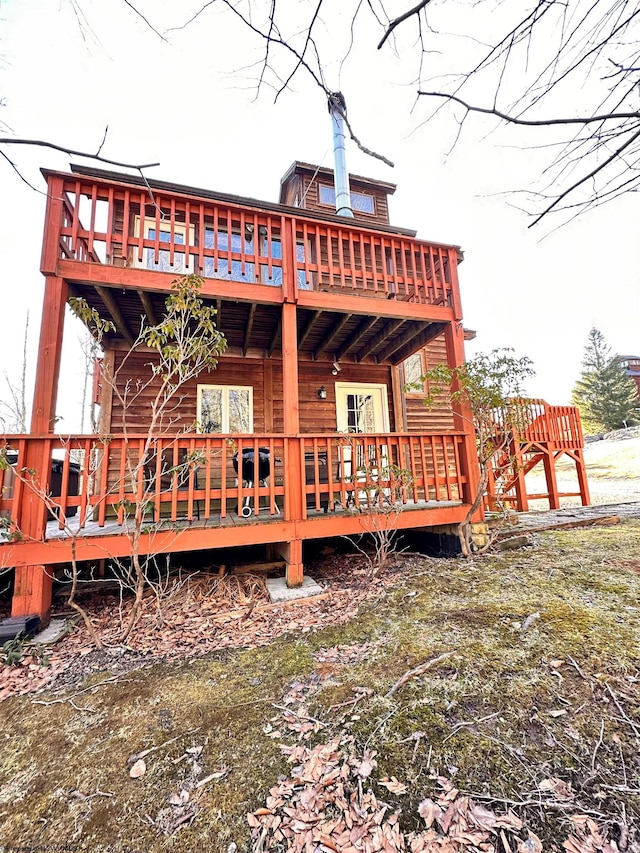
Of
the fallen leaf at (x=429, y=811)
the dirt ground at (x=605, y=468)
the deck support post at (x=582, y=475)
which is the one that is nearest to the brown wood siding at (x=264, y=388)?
the deck support post at (x=582, y=475)

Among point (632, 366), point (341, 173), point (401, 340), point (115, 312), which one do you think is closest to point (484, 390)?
point (401, 340)

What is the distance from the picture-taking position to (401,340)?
6.02 metres

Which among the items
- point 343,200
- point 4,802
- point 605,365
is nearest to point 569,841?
point 4,802

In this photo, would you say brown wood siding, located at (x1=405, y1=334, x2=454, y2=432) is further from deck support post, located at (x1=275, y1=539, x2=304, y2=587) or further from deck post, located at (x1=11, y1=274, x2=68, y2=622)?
deck post, located at (x1=11, y1=274, x2=68, y2=622)

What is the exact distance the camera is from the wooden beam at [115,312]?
3877 millimetres

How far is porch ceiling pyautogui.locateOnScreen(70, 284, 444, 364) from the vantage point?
4.39 metres

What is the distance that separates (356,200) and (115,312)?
7407mm

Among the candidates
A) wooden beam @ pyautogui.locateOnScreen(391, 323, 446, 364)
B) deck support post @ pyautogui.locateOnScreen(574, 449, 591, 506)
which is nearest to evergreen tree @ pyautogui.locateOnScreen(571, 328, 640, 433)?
deck support post @ pyautogui.locateOnScreen(574, 449, 591, 506)

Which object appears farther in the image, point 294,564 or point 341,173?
point 341,173

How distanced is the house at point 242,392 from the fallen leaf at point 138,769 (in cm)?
143

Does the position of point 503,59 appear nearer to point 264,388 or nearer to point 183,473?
point 183,473

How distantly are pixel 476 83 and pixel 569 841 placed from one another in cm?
301

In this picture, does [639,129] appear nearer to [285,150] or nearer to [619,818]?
[285,150]

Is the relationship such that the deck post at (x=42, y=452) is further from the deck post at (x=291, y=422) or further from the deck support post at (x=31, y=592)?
the deck post at (x=291, y=422)
